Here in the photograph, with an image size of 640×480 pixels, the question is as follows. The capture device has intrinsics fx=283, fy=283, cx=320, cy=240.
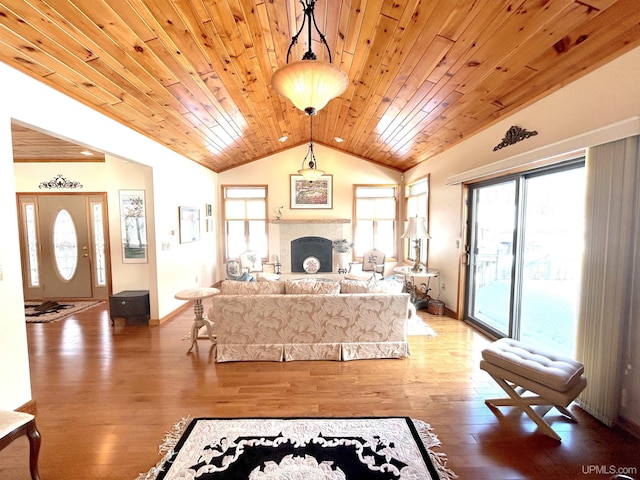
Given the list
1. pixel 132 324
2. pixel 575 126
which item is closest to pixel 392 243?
pixel 575 126

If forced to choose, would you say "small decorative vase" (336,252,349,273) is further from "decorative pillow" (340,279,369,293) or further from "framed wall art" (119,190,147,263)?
"framed wall art" (119,190,147,263)

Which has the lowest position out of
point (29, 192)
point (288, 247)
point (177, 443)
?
point (177, 443)

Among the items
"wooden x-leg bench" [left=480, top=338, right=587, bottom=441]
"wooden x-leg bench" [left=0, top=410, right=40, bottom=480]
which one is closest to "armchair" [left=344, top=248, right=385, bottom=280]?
"wooden x-leg bench" [left=480, top=338, right=587, bottom=441]

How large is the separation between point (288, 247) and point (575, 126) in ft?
18.6

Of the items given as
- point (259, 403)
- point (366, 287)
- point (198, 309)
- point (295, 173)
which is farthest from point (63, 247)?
point (366, 287)

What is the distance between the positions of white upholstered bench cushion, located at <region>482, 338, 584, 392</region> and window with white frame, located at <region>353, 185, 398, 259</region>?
15.9 ft

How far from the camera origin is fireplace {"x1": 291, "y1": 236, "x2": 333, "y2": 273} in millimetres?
7090

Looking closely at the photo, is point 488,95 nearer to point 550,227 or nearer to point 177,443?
point 550,227

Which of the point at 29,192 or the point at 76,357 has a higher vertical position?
the point at 29,192

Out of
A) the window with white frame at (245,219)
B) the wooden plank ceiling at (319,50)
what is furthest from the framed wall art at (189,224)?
the wooden plank ceiling at (319,50)

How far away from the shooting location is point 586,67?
2.21 metres

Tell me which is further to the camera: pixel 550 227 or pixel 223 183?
pixel 223 183

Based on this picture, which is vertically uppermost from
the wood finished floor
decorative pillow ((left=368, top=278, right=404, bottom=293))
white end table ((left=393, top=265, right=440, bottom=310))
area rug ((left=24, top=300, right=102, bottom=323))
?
decorative pillow ((left=368, top=278, right=404, bottom=293))

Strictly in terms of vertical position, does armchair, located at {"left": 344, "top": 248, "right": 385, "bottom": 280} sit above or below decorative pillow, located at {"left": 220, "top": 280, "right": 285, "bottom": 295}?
below
